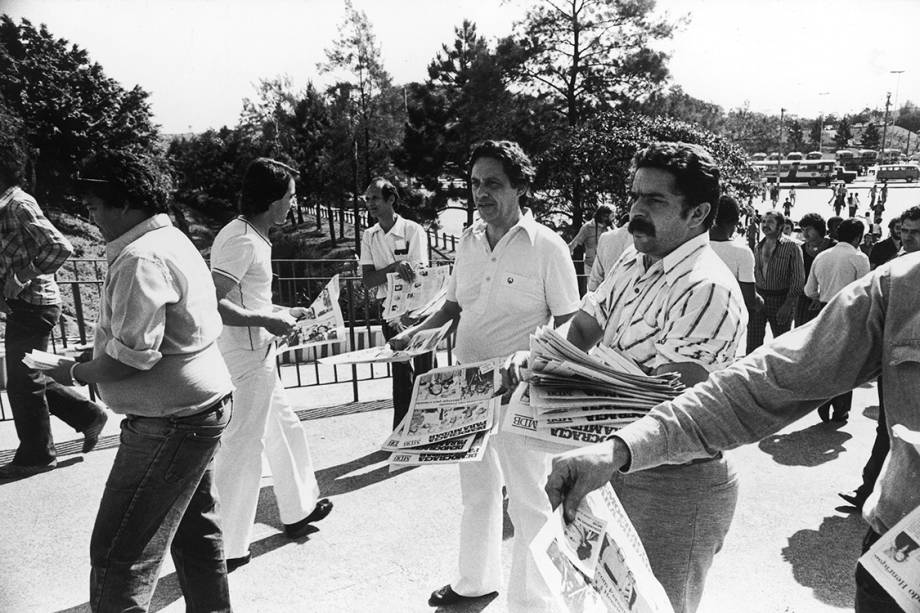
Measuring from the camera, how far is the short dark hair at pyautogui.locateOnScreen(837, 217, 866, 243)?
5500 mm

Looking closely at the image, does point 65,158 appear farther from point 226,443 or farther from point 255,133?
point 226,443

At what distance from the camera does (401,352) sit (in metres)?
2.68

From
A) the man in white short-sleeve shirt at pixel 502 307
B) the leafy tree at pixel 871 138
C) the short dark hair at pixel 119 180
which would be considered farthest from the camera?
the leafy tree at pixel 871 138

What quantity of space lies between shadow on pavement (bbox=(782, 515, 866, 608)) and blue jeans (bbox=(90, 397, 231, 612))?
279 cm

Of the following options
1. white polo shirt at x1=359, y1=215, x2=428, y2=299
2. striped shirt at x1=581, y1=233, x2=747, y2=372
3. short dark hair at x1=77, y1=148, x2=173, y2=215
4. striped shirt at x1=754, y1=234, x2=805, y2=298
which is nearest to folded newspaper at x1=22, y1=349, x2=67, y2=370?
short dark hair at x1=77, y1=148, x2=173, y2=215

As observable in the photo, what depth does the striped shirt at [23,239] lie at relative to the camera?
4.08m

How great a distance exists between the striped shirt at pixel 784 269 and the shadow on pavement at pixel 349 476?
4.17m

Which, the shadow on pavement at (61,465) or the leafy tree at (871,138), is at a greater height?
the leafy tree at (871,138)

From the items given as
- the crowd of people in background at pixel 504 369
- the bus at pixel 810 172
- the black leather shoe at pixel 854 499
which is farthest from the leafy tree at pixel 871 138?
the crowd of people in background at pixel 504 369

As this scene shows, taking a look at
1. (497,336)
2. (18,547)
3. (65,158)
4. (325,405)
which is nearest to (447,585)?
(497,336)

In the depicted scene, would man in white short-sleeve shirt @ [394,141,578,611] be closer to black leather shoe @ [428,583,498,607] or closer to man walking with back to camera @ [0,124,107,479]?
black leather shoe @ [428,583,498,607]

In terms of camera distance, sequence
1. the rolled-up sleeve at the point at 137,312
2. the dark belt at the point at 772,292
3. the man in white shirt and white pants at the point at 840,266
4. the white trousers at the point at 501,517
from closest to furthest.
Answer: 1. the rolled-up sleeve at the point at 137,312
2. the white trousers at the point at 501,517
3. the man in white shirt and white pants at the point at 840,266
4. the dark belt at the point at 772,292

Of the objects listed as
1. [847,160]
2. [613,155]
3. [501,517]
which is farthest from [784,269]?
[847,160]

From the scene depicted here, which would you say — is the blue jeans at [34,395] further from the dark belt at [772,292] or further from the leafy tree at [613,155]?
the leafy tree at [613,155]
